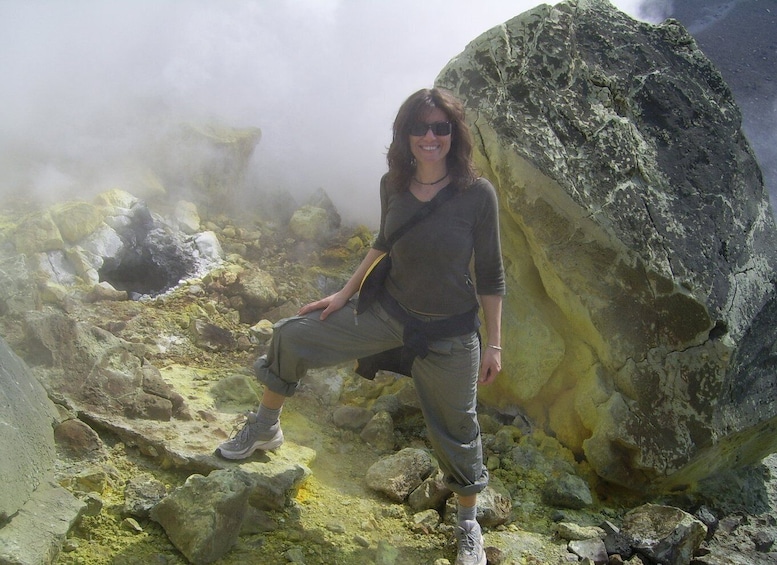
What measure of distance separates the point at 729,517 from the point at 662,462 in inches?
16.7

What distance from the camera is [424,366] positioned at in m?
2.28

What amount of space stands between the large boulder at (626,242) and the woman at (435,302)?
34.6 inches

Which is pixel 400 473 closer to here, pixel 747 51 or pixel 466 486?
pixel 466 486

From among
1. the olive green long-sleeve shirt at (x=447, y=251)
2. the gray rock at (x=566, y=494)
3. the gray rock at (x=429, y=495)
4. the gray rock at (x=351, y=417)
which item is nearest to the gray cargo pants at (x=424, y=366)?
the olive green long-sleeve shirt at (x=447, y=251)

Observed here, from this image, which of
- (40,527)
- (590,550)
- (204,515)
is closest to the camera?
(40,527)

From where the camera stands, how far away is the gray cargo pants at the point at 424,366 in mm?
2266

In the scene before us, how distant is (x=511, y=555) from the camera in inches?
99.2

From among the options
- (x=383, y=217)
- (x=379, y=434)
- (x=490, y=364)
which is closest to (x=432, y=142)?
(x=383, y=217)

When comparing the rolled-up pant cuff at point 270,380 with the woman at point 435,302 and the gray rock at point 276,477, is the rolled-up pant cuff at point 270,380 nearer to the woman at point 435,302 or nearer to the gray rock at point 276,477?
the woman at point 435,302

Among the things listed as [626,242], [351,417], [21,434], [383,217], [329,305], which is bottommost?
[351,417]

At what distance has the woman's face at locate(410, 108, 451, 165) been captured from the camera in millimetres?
2121

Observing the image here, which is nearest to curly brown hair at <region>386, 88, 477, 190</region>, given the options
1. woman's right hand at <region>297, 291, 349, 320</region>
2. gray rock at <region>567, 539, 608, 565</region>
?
woman's right hand at <region>297, 291, 349, 320</region>

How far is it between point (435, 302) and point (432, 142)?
497mm

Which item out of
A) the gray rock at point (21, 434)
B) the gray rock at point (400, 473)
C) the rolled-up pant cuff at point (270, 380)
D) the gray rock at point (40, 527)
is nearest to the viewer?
the gray rock at point (40, 527)
